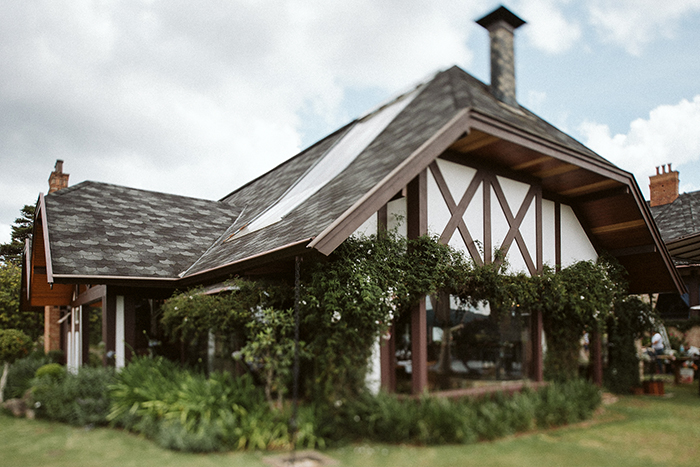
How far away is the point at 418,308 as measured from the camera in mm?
8211

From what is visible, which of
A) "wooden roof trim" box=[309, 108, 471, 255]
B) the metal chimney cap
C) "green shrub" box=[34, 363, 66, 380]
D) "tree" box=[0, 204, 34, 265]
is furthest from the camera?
"tree" box=[0, 204, 34, 265]

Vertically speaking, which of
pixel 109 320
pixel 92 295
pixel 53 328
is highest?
pixel 92 295

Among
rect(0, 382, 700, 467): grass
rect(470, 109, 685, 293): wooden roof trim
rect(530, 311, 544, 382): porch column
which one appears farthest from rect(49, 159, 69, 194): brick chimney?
rect(530, 311, 544, 382): porch column

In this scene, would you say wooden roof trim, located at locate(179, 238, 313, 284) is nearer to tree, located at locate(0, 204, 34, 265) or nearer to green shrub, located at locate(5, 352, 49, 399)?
green shrub, located at locate(5, 352, 49, 399)

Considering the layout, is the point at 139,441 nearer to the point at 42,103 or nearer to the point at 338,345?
the point at 338,345

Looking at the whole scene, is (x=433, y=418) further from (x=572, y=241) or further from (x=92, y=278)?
(x=92, y=278)

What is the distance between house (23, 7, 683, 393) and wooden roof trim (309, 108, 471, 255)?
18mm

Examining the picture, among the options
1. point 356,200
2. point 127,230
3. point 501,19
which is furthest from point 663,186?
point 127,230

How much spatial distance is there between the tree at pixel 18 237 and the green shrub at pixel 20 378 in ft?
71.2

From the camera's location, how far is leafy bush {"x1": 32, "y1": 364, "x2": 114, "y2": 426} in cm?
795

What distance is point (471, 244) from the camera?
9.27m

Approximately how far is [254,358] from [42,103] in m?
12.8

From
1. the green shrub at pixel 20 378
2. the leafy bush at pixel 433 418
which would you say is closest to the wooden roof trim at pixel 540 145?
the leafy bush at pixel 433 418

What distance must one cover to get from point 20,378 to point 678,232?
19.4 metres
